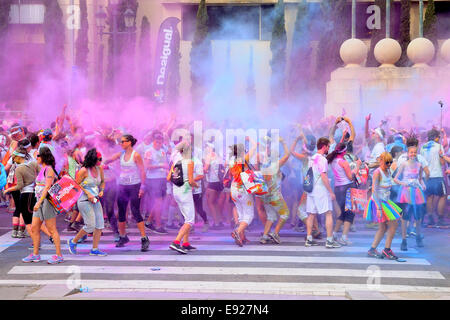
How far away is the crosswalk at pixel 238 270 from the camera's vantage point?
21.5 ft

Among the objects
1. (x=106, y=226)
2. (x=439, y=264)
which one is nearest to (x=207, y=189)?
(x=106, y=226)

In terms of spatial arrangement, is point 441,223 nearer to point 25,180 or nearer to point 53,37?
point 25,180

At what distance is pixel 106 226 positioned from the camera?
10.3 m

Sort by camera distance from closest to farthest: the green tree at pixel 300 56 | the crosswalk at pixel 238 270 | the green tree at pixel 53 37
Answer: the crosswalk at pixel 238 270 < the green tree at pixel 53 37 < the green tree at pixel 300 56

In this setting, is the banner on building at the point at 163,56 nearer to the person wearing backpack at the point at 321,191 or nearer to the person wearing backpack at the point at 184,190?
the person wearing backpack at the point at 184,190

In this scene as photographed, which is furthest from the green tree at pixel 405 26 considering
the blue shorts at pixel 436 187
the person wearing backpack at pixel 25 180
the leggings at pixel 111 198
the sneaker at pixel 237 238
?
the person wearing backpack at pixel 25 180

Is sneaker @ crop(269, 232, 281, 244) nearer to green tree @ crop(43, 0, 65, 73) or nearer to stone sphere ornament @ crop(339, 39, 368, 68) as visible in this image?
stone sphere ornament @ crop(339, 39, 368, 68)

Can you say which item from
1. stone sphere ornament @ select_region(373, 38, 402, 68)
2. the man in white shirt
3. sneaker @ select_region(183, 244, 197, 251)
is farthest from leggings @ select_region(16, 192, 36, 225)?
stone sphere ornament @ select_region(373, 38, 402, 68)

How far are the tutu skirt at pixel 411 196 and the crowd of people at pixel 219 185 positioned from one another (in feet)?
0.05

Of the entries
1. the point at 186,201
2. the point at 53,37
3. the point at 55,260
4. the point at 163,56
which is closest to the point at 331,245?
the point at 186,201

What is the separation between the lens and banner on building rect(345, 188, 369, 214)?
8.47 metres

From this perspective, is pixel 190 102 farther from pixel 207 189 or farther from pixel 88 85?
pixel 207 189

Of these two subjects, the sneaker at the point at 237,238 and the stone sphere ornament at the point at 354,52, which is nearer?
the sneaker at the point at 237,238

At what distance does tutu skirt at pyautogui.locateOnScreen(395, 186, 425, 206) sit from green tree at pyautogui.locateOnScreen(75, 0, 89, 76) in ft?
49.1
